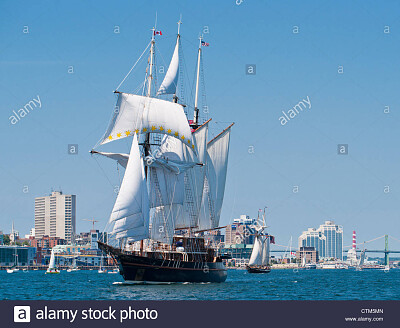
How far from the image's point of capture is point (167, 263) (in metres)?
88.4

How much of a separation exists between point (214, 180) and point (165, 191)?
1407cm

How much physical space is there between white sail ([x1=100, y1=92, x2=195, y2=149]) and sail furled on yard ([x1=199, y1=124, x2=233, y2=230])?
1401cm

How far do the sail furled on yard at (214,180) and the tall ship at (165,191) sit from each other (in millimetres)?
144

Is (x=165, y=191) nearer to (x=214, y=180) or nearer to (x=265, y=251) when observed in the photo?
(x=214, y=180)

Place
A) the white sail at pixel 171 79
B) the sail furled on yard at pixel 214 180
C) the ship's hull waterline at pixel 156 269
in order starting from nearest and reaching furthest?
1. the ship's hull waterline at pixel 156 269
2. the white sail at pixel 171 79
3. the sail furled on yard at pixel 214 180

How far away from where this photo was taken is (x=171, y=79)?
307ft

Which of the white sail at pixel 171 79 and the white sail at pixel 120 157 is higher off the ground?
the white sail at pixel 171 79

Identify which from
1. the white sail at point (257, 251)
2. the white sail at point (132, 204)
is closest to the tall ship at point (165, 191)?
the white sail at point (132, 204)

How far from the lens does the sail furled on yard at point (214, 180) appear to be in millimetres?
102750

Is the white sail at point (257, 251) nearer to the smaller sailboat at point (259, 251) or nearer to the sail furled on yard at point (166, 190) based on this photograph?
the smaller sailboat at point (259, 251)
